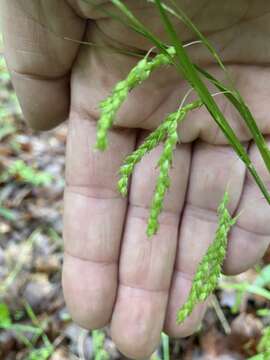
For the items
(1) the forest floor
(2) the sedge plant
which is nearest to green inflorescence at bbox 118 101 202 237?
(2) the sedge plant

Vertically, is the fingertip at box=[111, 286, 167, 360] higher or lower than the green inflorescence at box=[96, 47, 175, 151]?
lower

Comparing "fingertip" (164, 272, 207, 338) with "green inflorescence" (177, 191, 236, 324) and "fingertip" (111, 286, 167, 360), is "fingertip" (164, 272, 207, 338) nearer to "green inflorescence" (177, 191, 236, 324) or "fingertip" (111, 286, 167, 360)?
"fingertip" (111, 286, 167, 360)

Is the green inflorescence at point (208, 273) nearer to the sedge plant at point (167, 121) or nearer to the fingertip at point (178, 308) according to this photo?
the sedge plant at point (167, 121)

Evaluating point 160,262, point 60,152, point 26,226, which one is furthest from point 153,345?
point 60,152

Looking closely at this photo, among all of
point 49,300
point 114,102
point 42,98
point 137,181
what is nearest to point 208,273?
point 114,102

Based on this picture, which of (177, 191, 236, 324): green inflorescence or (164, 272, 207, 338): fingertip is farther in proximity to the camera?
(164, 272, 207, 338): fingertip

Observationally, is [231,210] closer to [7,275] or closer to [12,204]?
[7,275]

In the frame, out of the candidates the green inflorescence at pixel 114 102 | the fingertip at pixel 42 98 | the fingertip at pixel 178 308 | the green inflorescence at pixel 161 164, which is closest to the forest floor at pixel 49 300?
the fingertip at pixel 178 308
